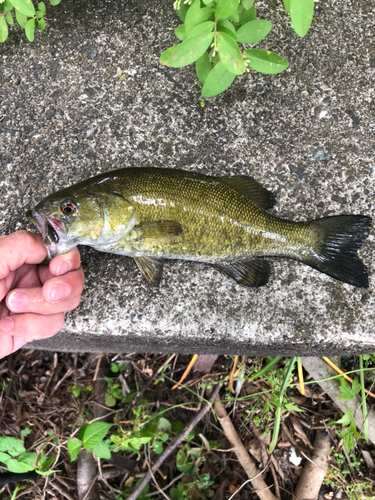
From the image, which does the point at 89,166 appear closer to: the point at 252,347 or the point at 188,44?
the point at 188,44

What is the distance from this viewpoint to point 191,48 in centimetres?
197

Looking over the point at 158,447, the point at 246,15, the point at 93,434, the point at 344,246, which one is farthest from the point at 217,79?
the point at 158,447

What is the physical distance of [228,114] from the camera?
2.82 m

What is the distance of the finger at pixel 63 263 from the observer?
225cm

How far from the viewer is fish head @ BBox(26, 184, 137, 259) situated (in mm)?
2215

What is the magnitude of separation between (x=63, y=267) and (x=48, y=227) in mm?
250

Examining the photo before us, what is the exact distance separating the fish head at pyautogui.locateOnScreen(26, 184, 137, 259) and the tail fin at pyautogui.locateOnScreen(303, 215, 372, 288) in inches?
48.6

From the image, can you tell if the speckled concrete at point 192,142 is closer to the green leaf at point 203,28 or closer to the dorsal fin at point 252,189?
the dorsal fin at point 252,189

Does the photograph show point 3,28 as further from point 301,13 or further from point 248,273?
point 248,273

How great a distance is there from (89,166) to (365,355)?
8.39ft

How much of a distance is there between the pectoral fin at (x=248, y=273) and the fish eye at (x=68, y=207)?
3.42ft

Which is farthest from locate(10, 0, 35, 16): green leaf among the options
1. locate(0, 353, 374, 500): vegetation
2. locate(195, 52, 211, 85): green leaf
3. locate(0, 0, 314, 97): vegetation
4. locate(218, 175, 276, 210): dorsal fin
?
locate(0, 353, 374, 500): vegetation

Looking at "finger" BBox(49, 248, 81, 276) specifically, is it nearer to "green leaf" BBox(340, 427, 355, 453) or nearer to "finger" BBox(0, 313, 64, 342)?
"finger" BBox(0, 313, 64, 342)

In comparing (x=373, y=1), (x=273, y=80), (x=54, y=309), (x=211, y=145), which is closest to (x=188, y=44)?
(x=211, y=145)
